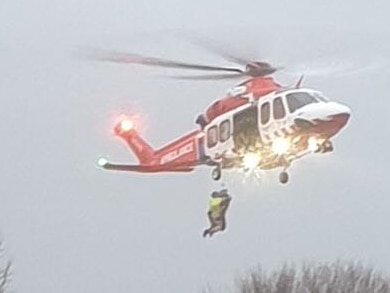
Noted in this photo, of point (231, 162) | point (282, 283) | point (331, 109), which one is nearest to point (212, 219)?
point (231, 162)

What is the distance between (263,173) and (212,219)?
0.69 m

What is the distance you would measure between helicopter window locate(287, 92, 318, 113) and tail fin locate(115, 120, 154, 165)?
1.47 meters

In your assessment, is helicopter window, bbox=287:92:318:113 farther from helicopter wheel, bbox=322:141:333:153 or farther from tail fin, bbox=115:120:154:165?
tail fin, bbox=115:120:154:165

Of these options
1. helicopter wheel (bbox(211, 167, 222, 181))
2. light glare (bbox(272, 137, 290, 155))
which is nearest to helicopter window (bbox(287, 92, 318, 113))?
light glare (bbox(272, 137, 290, 155))

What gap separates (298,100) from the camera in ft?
39.4

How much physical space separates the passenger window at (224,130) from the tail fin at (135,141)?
883 millimetres

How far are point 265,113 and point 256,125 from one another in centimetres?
13

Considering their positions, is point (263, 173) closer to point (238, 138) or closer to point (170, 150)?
point (238, 138)

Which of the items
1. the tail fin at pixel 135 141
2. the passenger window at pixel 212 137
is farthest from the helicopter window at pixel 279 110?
the tail fin at pixel 135 141

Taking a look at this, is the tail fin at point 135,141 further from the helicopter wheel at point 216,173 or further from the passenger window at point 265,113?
the passenger window at point 265,113

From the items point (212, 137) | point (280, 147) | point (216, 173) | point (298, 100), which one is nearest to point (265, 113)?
point (298, 100)

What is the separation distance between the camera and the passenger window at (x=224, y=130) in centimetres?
1205

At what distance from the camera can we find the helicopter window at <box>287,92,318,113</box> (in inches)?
470

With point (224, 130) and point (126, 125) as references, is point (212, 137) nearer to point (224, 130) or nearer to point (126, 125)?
point (224, 130)
